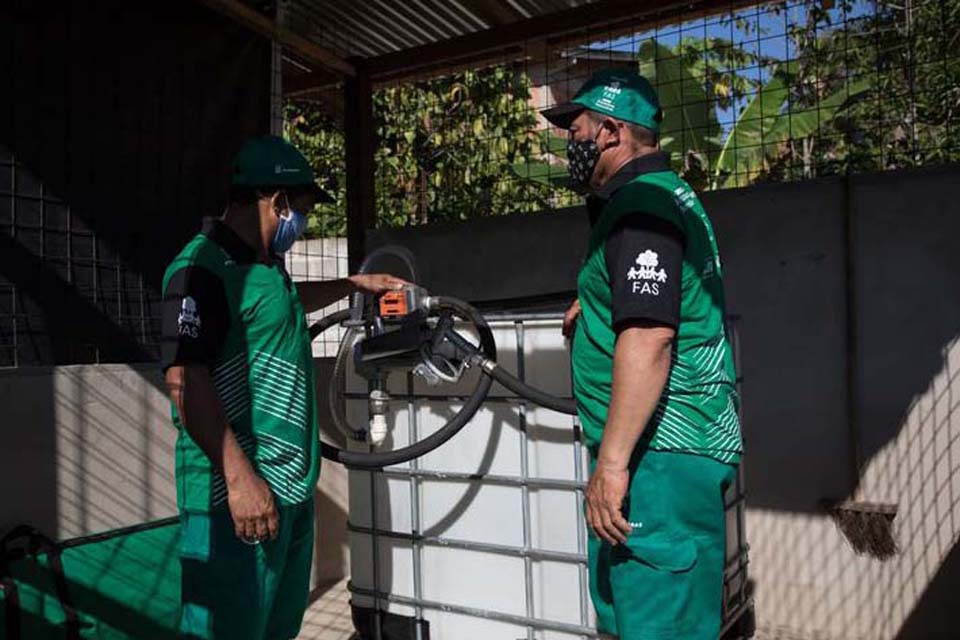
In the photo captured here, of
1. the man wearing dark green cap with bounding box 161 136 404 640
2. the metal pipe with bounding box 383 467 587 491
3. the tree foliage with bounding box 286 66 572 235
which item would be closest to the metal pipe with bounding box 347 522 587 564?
the metal pipe with bounding box 383 467 587 491

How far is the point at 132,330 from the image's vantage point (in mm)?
3115

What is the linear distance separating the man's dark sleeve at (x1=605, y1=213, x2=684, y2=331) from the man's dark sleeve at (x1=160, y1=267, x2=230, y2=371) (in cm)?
91

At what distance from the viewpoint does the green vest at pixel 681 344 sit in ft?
5.68

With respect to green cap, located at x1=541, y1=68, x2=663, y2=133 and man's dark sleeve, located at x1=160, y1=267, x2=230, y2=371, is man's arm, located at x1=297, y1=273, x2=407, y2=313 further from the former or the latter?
green cap, located at x1=541, y1=68, x2=663, y2=133

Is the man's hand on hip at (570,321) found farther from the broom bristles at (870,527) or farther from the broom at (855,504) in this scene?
the broom bristles at (870,527)

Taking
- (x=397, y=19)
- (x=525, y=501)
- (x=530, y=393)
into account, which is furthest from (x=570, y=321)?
(x=397, y=19)

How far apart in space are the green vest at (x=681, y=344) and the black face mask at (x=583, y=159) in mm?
151

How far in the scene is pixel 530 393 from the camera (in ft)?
7.42

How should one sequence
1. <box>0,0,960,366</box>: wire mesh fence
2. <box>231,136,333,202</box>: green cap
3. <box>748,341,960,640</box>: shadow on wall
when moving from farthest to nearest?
1. <box>748,341,960,640</box>: shadow on wall
2. <box>0,0,960,366</box>: wire mesh fence
3. <box>231,136,333,202</box>: green cap

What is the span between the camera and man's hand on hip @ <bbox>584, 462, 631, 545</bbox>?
1636mm

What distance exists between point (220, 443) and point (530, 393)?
2.89 feet

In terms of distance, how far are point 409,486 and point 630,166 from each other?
1360mm

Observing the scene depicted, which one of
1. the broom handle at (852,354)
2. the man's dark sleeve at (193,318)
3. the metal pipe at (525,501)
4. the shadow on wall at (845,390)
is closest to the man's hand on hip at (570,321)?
the metal pipe at (525,501)

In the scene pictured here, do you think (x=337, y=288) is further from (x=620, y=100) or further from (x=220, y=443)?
(x=620, y=100)
